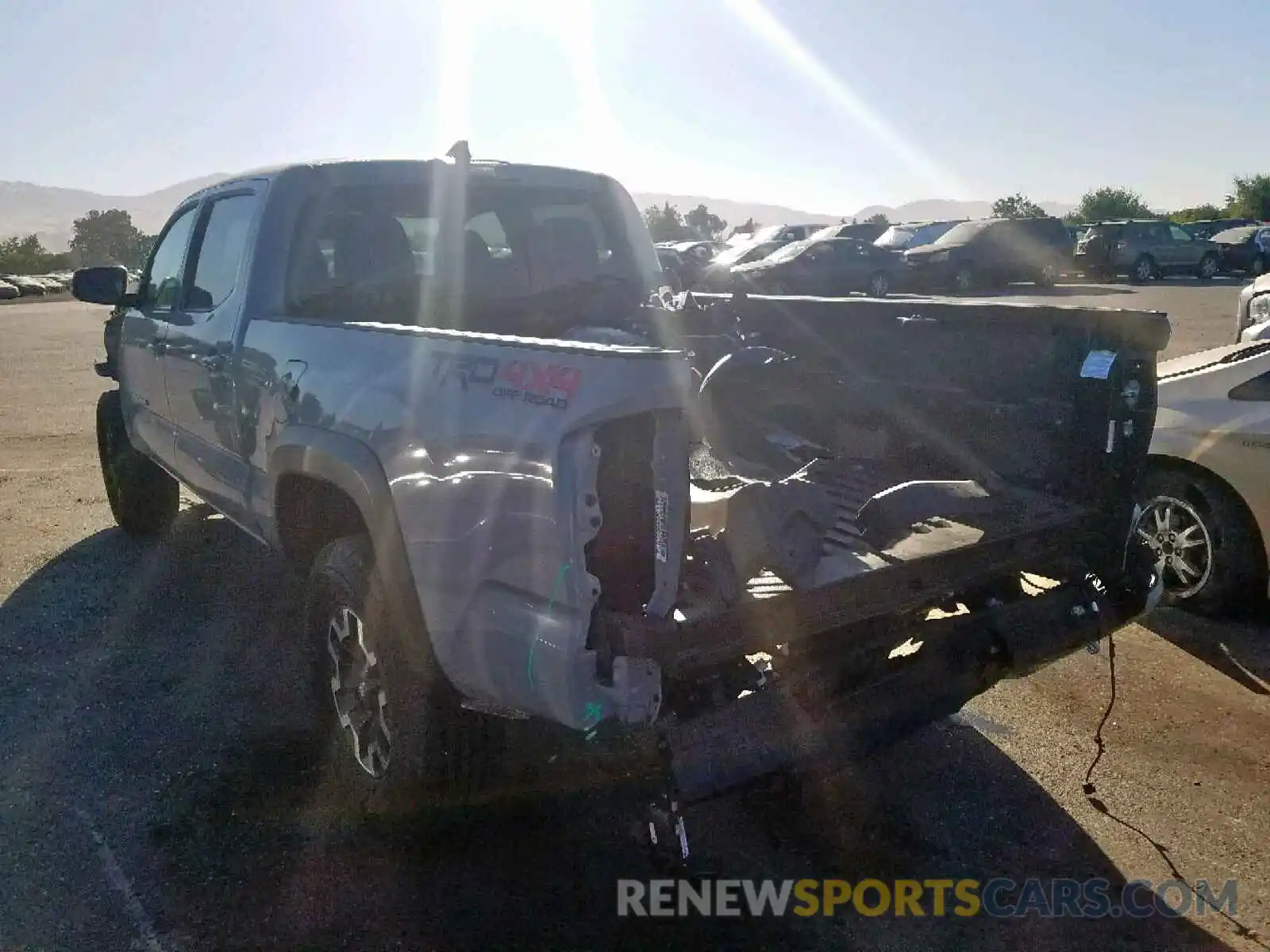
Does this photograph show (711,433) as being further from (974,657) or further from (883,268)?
(883,268)

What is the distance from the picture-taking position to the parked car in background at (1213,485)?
4.95 meters

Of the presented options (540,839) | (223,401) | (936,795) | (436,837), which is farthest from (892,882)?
(223,401)

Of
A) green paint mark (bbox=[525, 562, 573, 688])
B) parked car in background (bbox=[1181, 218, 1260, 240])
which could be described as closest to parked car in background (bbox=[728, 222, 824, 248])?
parked car in background (bbox=[1181, 218, 1260, 240])

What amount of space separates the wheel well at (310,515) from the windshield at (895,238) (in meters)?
26.4

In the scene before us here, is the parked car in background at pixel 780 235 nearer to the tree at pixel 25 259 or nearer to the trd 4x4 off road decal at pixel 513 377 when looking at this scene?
the trd 4x4 off road decal at pixel 513 377

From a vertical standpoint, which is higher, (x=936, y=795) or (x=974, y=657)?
(x=974, y=657)

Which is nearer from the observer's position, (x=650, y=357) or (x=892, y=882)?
(x=650, y=357)

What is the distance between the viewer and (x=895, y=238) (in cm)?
2922

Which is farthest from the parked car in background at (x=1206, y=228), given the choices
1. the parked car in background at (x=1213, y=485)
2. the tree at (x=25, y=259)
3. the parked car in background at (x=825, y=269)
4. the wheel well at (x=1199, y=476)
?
the tree at (x=25, y=259)

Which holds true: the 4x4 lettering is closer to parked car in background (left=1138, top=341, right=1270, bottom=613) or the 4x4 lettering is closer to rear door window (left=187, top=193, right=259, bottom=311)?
rear door window (left=187, top=193, right=259, bottom=311)

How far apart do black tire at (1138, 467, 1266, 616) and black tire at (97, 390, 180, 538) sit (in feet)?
18.6

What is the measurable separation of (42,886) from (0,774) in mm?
877

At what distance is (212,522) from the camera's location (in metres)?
7.19

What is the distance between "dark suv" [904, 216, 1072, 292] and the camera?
25.8 m
